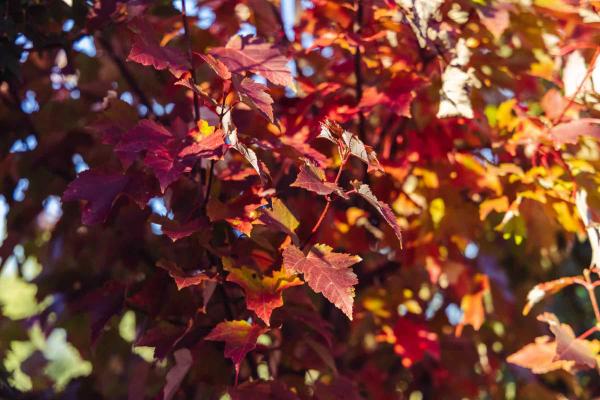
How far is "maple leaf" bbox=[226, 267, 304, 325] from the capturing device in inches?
41.9

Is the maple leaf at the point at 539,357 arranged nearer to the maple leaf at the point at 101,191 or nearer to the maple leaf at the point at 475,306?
the maple leaf at the point at 475,306

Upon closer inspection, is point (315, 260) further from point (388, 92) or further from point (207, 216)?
point (388, 92)

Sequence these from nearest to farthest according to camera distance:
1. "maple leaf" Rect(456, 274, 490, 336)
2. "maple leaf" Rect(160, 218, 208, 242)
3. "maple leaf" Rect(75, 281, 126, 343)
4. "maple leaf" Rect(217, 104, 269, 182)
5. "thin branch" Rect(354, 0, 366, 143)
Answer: "maple leaf" Rect(217, 104, 269, 182), "maple leaf" Rect(160, 218, 208, 242), "maple leaf" Rect(75, 281, 126, 343), "thin branch" Rect(354, 0, 366, 143), "maple leaf" Rect(456, 274, 490, 336)

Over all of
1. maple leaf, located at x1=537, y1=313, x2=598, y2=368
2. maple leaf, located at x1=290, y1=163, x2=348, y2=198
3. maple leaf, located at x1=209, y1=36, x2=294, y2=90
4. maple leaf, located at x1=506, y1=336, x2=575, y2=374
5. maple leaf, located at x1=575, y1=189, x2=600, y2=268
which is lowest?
maple leaf, located at x1=506, y1=336, x2=575, y2=374

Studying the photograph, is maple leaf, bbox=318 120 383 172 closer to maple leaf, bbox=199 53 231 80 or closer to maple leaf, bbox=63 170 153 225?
maple leaf, bbox=199 53 231 80

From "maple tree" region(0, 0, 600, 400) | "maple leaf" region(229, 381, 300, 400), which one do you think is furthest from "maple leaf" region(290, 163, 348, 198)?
"maple leaf" region(229, 381, 300, 400)

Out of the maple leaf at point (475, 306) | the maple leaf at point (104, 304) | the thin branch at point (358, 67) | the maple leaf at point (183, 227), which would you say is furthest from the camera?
the maple leaf at point (475, 306)

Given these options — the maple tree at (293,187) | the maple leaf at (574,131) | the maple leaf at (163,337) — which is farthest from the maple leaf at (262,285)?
the maple leaf at (574,131)

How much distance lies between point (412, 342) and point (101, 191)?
2.65 ft

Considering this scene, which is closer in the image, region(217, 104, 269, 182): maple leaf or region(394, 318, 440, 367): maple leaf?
region(217, 104, 269, 182): maple leaf

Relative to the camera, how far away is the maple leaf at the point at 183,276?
1044 mm

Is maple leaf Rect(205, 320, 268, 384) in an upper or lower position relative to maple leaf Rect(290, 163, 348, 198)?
lower

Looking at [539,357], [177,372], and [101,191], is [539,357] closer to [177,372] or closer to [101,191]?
[177,372]

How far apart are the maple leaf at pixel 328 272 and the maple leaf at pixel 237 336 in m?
0.14
